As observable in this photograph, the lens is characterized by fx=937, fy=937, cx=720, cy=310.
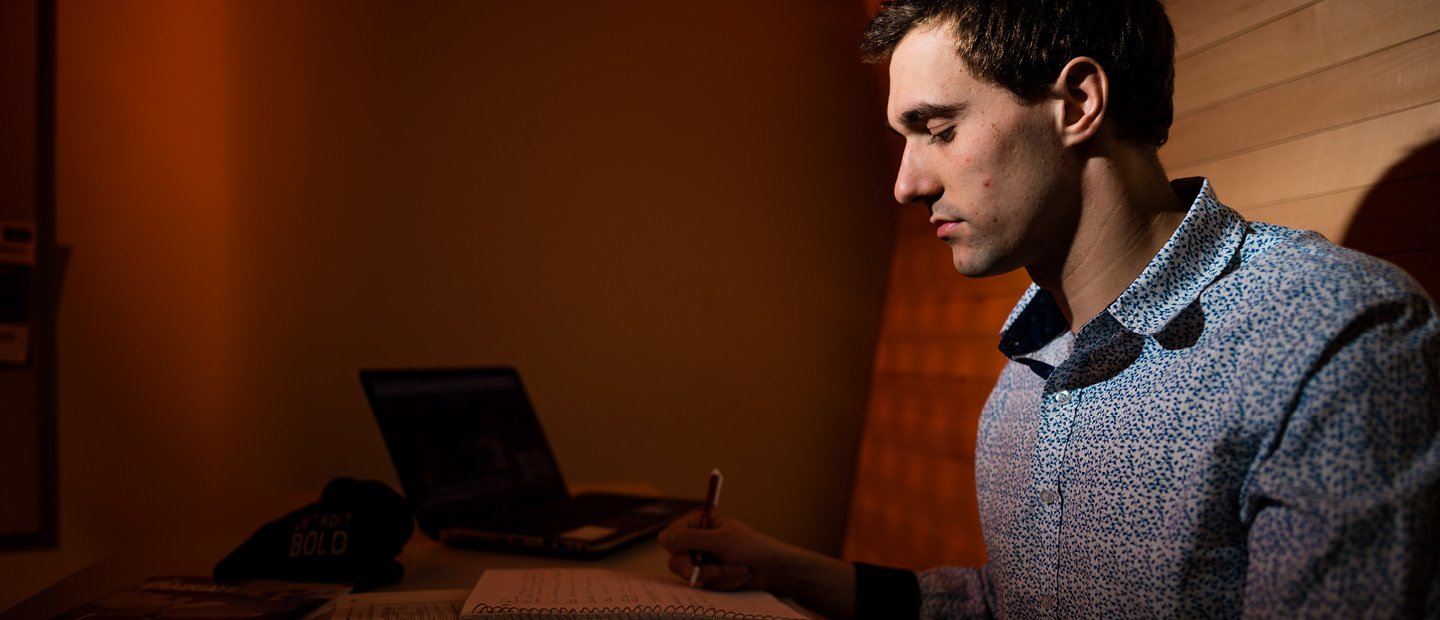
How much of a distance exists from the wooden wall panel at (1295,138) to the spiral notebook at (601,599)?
81 cm

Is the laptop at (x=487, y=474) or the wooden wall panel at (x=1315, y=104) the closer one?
the wooden wall panel at (x=1315, y=104)

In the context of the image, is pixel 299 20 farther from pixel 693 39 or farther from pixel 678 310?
pixel 678 310

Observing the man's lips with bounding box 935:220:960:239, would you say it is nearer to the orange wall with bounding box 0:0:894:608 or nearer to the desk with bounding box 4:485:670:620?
the desk with bounding box 4:485:670:620

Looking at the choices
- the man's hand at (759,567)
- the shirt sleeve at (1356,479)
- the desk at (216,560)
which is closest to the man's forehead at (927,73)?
the shirt sleeve at (1356,479)

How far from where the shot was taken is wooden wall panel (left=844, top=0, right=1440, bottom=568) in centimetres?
102

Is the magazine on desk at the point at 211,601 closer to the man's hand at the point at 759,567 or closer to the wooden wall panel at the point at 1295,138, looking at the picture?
the man's hand at the point at 759,567

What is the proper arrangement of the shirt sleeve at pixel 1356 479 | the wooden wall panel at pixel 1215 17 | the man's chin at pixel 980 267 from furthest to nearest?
1. the wooden wall panel at pixel 1215 17
2. the man's chin at pixel 980 267
3. the shirt sleeve at pixel 1356 479

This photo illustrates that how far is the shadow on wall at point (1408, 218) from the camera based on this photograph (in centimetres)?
100

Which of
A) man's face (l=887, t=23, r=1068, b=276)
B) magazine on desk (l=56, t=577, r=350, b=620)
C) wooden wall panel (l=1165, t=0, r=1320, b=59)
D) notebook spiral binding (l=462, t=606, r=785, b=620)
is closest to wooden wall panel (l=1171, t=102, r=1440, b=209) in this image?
wooden wall panel (l=1165, t=0, r=1320, b=59)

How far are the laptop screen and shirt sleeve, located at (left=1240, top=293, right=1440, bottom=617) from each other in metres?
1.06

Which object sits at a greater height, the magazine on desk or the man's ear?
the man's ear

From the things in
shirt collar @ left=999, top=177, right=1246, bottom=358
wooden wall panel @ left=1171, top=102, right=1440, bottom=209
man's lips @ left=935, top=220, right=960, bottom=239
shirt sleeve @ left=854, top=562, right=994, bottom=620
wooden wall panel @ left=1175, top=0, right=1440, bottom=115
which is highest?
wooden wall panel @ left=1175, top=0, right=1440, bottom=115

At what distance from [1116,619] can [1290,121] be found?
74 centimetres

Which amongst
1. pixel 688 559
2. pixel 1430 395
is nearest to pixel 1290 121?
pixel 1430 395
